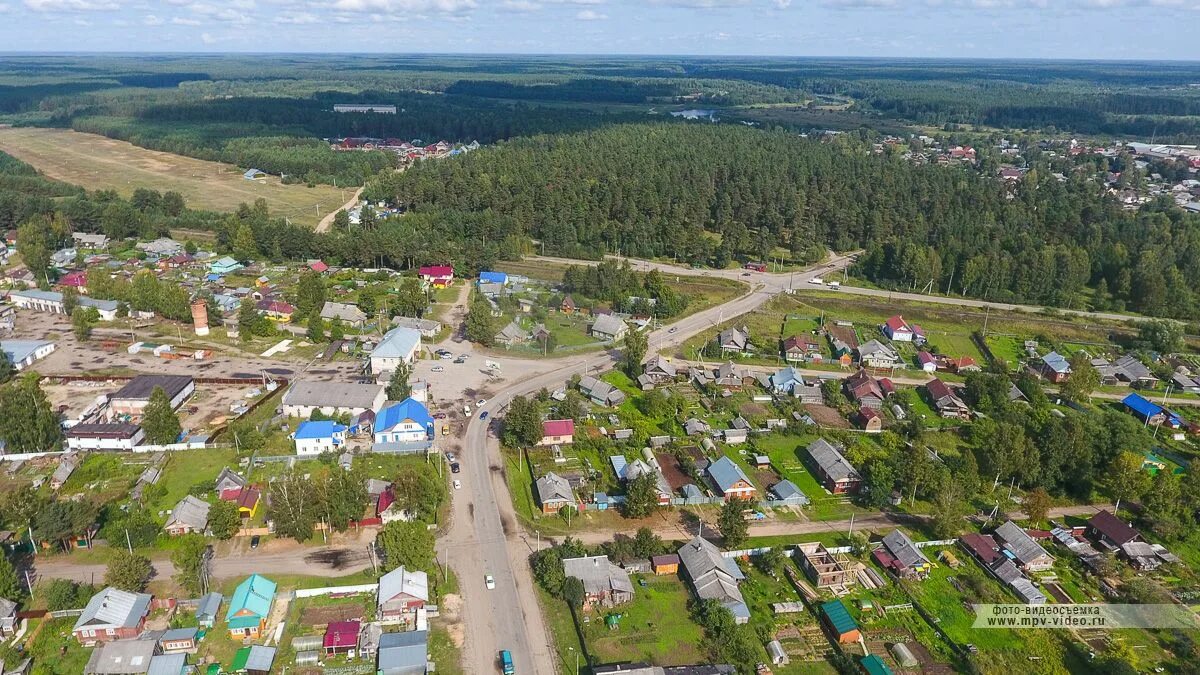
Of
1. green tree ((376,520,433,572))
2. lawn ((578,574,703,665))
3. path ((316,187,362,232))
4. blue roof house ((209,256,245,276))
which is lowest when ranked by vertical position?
lawn ((578,574,703,665))

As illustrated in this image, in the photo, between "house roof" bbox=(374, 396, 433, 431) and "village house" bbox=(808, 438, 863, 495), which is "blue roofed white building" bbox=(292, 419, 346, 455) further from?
"village house" bbox=(808, 438, 863, 495)

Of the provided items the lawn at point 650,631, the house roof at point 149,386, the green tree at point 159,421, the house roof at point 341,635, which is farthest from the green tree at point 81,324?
the lawn at point 650,631

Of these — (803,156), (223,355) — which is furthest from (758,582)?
(803,156)

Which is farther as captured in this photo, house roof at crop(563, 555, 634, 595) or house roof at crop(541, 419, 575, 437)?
house roof at crop(541, 419, 575, 437)

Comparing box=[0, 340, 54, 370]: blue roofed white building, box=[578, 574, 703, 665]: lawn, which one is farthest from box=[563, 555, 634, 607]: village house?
box=[0, 340, 54, 370]: blue roofed white building

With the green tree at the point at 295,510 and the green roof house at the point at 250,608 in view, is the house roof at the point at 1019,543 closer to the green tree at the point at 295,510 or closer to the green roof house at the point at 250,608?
the green tree at the point at 295,510

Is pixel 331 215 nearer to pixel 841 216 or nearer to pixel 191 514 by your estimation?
pixel 841 216
